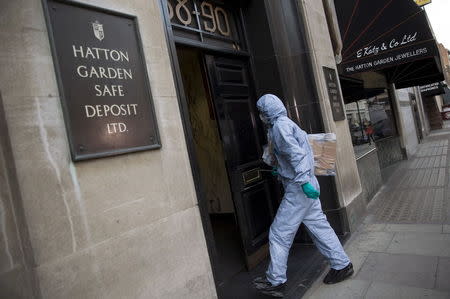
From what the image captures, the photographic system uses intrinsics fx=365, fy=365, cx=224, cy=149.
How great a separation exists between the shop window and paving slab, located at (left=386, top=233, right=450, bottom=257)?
3959 millimetres

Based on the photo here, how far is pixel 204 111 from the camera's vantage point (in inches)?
298

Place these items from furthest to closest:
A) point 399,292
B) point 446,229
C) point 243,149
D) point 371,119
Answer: point 371,119 < point 446,229 < point 243,149 < point 399,292

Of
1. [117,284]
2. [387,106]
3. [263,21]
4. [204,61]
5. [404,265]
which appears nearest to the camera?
[117,284]

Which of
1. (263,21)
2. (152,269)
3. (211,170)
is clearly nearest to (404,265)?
(152,269)

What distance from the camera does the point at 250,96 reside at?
5145 mm

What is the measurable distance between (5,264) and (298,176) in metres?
2.50

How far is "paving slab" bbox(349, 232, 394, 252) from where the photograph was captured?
4707mm

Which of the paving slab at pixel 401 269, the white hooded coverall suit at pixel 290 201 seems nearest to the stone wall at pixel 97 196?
the white hooded coverall suit at pixel 290 201

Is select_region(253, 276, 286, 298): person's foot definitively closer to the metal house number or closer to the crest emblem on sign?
the crest emblem on sign

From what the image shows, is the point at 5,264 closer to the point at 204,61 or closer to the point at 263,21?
the point at 204,61

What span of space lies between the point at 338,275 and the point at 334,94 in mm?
3063

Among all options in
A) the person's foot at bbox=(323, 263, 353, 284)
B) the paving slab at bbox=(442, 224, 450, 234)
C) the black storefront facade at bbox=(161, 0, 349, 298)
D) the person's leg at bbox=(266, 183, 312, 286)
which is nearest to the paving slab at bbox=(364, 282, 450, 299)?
the person's foot at bbox=(323, 263, 353, 284)

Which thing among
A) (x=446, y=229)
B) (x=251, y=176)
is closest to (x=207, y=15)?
(x=251, y=176)

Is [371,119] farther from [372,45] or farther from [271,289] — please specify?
[271,289]
